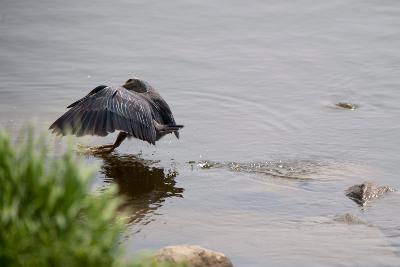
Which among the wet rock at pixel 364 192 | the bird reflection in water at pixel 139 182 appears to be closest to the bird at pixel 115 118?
the bird reflection in water at pixel 139 182

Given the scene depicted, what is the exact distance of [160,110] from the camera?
9164 millimetres

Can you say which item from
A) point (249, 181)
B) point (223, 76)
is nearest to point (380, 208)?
point (249, 181)

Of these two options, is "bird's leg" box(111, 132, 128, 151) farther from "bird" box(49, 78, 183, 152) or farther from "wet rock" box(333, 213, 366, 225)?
"wet rock" box(333, 213, 366, 225)

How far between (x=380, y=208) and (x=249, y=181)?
1.28 meters

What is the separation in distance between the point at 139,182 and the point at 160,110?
104cm

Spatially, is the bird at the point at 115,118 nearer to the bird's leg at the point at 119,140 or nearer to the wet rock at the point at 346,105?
the bird's leg at the point at 119,140

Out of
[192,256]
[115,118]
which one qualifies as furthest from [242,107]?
[192,256]

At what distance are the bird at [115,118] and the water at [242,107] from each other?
0.35m

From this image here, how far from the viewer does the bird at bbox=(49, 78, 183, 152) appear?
8.39 metres

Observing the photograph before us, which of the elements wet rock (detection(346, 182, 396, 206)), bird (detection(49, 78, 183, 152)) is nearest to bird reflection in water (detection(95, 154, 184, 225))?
bird (detection(49, 78, 183, 152))

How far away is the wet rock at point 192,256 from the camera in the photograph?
19.5 ft

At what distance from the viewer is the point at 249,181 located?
8461 millimetres

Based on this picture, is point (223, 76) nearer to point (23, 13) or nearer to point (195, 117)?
point (195, 117)

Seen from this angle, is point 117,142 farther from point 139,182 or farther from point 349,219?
point 349,219
